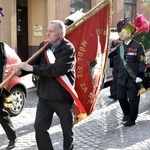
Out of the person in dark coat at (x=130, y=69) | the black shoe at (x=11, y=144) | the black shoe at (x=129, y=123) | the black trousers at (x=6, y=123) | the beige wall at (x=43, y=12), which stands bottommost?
the black shoe at (x=129, y=123)

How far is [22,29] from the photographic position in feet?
56.9

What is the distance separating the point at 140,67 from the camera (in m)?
6.37

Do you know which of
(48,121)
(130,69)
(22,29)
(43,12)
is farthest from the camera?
(22,29)

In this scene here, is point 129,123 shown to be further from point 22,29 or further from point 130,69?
point 22,29

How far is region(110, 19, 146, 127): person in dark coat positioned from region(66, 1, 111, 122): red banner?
4.21ft

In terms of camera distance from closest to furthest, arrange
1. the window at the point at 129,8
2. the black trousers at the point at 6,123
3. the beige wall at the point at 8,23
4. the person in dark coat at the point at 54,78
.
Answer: the person in dark coat at the point at 54,78 → the black trousers at the point at 6,123 → the beige wall at the point at 8,23 → the window at the point at 129,8

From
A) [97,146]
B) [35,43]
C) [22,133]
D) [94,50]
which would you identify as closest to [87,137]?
[97,146]

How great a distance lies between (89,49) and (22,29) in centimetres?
1258

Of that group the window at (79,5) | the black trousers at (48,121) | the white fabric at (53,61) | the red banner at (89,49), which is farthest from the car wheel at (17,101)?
the window at (79,5)

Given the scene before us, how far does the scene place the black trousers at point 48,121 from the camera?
14.3ft

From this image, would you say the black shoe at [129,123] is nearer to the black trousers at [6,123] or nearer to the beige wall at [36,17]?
the black trousers at [6,123]

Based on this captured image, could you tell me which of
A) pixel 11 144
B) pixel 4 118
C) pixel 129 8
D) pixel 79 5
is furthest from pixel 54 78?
pixel 129 8

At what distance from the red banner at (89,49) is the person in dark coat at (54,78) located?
0.69m

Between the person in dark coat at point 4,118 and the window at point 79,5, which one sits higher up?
the window at point 79,5
